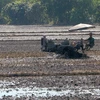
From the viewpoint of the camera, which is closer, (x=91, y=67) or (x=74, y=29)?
(x=91, y=67)

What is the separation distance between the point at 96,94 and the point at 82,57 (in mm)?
12153

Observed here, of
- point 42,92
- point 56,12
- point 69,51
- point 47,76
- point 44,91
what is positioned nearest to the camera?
point 42,92

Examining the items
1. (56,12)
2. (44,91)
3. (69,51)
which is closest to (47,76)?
(44,91)

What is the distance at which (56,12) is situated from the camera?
93250mm

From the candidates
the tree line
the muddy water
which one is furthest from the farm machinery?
the tree line

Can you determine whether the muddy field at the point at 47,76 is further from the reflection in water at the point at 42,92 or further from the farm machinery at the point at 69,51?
the farm machinery at the point at 69,51

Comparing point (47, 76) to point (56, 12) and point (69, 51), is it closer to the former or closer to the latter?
point (69, 51)

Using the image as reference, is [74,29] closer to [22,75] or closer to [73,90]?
[22,75]

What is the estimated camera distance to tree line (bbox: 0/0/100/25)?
3570 inches

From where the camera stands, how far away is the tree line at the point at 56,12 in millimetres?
90688

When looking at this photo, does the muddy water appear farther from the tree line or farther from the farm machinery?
the tree line

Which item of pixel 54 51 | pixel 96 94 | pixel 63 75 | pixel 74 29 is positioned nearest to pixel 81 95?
pixel 96 94

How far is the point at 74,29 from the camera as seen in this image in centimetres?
6069

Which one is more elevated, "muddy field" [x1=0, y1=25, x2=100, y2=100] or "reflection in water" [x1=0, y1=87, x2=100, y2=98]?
"reflection in water" [x1=0, y1=87, x2=100, y2=98]
